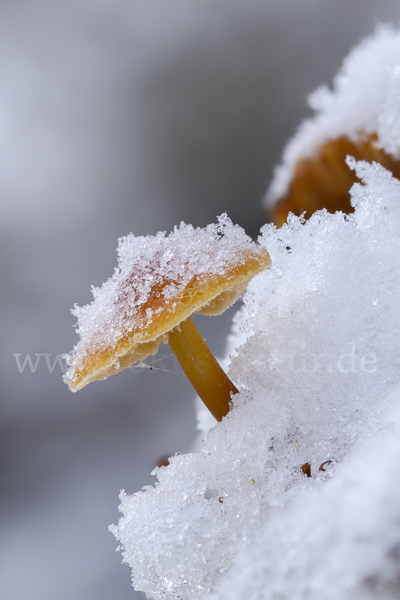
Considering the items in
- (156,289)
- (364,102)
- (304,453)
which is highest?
(364,102)

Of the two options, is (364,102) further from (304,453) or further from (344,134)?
(304,453)

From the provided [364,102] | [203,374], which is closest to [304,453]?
[203,374]

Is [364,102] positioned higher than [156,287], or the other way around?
[364,102]

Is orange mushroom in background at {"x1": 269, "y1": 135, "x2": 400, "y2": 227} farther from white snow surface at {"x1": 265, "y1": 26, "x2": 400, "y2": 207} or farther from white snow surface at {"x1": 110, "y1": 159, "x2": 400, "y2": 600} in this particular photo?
white snow surface at {"x1": 110, "y1": 159, "x2": 400, "y2": 600}

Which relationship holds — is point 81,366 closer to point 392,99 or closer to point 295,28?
point 392,99

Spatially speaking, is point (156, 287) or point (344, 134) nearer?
point (156, 287)

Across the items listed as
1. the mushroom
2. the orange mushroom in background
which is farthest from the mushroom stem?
the orange mushroom in background

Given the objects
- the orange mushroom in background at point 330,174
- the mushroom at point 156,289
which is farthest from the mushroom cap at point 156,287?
the orange mushroom in background at point 330,174
